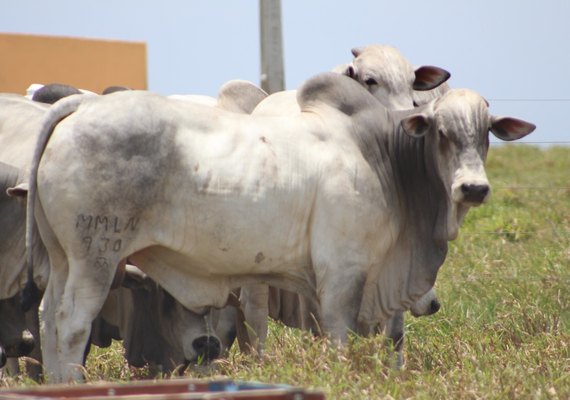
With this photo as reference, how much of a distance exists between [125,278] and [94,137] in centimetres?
115

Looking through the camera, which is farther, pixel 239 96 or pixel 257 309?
pixel 239 96

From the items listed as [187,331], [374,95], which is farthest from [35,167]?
[374,95]

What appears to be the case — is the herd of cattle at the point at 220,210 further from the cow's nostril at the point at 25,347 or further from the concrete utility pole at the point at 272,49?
the concrete utility pole at the point at 272,49

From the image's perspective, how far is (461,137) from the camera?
644 cm

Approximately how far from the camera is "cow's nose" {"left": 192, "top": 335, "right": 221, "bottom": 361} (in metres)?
7.00

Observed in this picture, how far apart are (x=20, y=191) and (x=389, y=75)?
6.93ft

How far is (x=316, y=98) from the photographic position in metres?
6.91

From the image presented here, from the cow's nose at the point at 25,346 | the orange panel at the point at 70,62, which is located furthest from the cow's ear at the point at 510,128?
the orange panel at the point at 70,62

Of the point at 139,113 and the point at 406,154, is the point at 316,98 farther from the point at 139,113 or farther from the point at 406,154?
the point at 139,113

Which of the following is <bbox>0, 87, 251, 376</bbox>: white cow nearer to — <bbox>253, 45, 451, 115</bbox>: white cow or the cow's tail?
the cow's tail

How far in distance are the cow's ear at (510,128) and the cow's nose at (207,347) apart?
1.71 m

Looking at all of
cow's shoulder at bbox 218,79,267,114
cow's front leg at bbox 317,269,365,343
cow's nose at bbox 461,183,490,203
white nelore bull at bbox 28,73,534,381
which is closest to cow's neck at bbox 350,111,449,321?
white nelore bull at bbox 28,73,534,381

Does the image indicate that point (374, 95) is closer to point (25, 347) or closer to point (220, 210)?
point (220, 210)

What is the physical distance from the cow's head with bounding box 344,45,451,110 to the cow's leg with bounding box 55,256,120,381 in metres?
1.93
